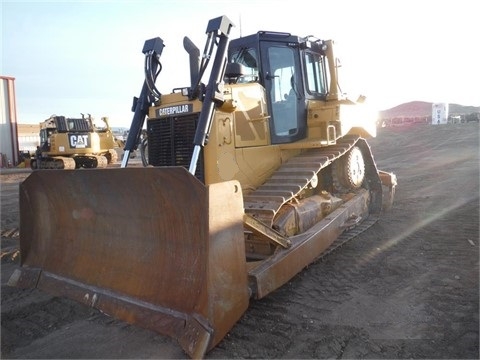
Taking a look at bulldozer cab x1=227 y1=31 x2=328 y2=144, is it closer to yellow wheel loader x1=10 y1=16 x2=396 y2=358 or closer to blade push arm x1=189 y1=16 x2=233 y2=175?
yellow wheel loader x1=10 y1=16 x2=396 y2=358

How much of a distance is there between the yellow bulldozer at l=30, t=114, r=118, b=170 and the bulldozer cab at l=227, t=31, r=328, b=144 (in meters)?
15.1

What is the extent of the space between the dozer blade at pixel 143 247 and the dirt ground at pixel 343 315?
0.20 metres

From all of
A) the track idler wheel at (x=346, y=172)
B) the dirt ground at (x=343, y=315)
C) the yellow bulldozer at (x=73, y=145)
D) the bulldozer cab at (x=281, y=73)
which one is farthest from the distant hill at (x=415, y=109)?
the dirt ground at (x=343, y=315)

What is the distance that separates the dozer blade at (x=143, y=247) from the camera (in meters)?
3.28

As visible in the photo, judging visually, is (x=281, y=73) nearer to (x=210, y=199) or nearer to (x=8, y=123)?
(x=210, y=199)

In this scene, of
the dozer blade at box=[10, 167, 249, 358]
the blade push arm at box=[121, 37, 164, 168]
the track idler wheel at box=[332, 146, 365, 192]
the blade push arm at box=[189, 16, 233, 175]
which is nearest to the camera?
the dozer blade at box=[10, 167, 249, 358]

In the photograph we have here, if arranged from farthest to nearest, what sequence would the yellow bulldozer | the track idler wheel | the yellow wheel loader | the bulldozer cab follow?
the yellow bulldozer
the track idler wheel
the bulldozer cab
the yellow wheel loader

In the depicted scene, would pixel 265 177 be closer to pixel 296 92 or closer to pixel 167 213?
pixel 296 92

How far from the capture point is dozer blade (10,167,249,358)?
3279mm

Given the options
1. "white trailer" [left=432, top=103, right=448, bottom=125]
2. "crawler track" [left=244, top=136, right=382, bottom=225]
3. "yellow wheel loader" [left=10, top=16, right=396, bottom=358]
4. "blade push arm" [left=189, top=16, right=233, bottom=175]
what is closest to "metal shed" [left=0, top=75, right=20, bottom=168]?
"yellow wheel loader" [left=10, top=16, right=396, bottom=358]

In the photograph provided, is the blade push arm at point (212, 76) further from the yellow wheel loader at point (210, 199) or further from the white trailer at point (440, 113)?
the white trailer at point (440, 113)

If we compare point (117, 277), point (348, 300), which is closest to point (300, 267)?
point (348, 300)

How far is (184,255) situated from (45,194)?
204cm

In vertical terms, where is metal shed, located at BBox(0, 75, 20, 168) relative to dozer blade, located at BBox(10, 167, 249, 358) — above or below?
above
